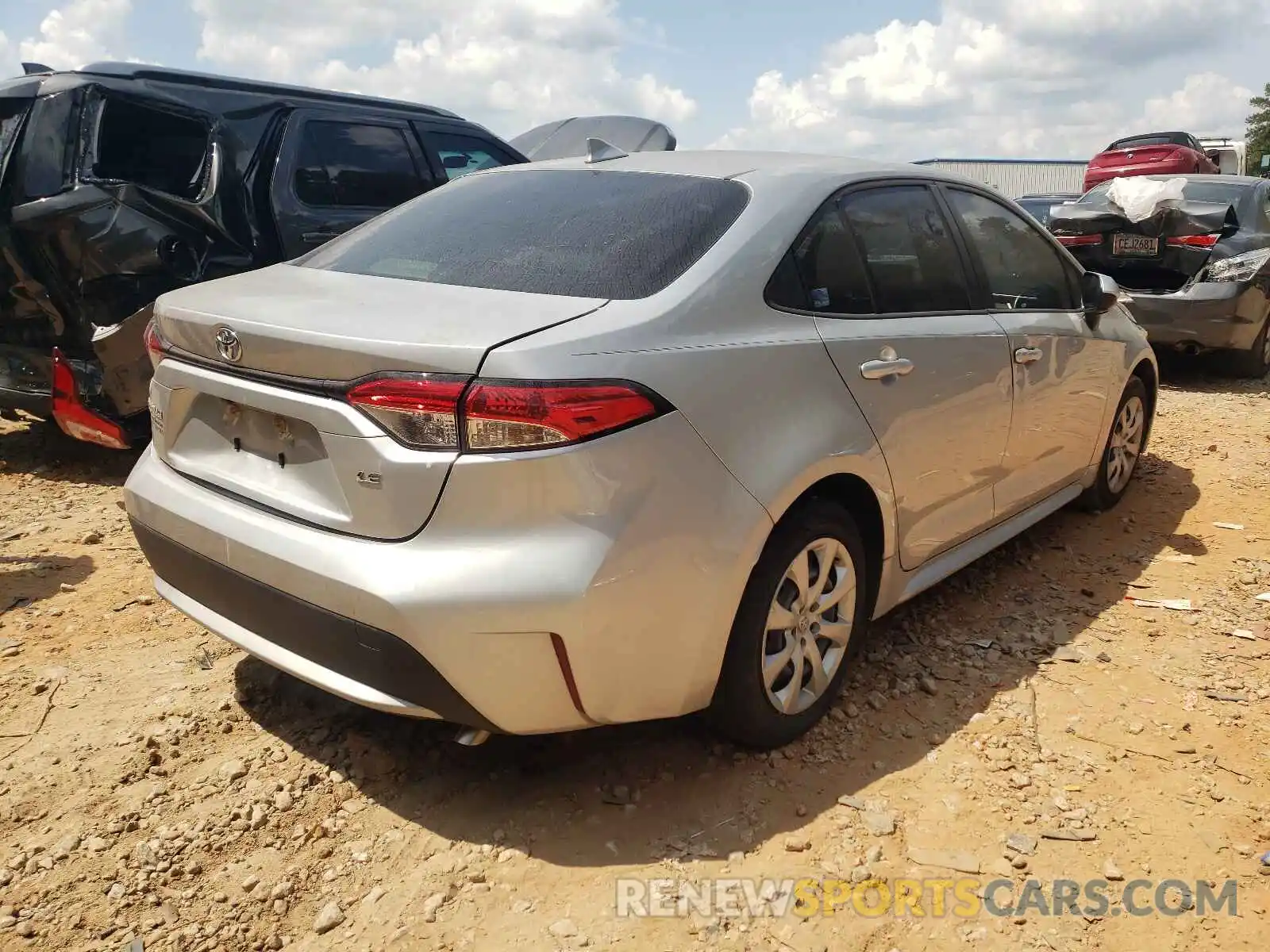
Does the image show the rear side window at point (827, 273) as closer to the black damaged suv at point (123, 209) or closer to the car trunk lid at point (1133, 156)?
the black damaged suv at point (123, 209)

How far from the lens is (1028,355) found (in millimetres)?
3562

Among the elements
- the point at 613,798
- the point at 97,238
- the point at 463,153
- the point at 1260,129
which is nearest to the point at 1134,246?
the point at 463,153

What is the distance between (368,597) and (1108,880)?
1.81 meters

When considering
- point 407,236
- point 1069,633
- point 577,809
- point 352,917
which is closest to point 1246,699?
point 1069,633

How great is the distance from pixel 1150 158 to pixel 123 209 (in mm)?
16760

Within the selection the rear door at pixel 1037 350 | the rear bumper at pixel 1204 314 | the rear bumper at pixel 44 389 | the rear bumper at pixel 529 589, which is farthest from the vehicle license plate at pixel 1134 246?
the rear bumper at pixel 44 389

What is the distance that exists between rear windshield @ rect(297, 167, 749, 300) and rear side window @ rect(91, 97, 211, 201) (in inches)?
89.0

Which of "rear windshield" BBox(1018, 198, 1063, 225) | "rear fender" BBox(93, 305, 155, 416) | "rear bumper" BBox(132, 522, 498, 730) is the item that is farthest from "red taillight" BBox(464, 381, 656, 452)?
"rear windshield" BBox(1018, 198, 1063, 225)

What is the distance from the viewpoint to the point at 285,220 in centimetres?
519

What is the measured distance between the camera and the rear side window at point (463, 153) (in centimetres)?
610

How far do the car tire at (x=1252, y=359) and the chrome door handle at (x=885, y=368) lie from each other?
596 centimetres

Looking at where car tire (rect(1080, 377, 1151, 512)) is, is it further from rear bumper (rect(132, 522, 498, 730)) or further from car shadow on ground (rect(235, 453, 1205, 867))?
rear bumper (rect(132, 522, 498, 730))

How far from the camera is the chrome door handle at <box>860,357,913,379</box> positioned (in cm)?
278

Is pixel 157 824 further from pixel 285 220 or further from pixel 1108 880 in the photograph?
pixel 285 220
